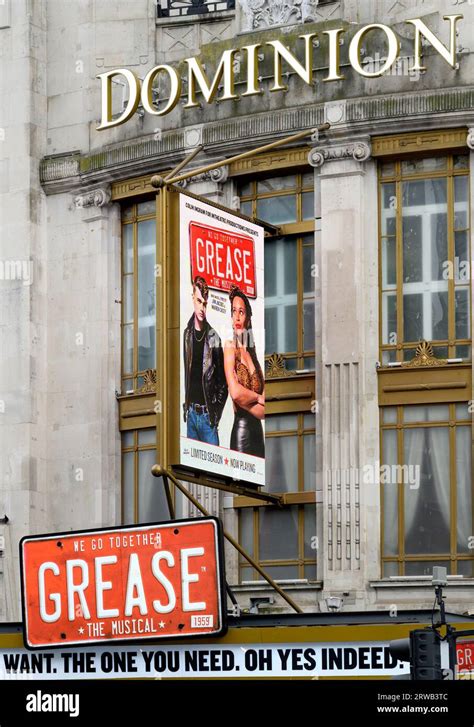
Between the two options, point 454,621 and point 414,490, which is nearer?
point 454,621

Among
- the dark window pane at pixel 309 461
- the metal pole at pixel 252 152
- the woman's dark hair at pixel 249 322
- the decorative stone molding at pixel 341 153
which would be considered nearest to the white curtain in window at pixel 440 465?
the dark window pane at pixel 309 461

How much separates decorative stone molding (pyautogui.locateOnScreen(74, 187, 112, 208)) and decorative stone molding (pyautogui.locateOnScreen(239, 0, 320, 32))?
4404 mm

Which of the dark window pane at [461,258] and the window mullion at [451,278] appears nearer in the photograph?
the window mullion at [451,278]

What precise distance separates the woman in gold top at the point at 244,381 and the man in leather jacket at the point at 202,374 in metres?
0.27

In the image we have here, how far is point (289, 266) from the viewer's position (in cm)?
3725

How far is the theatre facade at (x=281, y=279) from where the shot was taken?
35250mm

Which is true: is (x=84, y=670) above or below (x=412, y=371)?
below

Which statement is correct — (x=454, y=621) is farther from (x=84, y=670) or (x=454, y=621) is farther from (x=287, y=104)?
(x=287, y=104)

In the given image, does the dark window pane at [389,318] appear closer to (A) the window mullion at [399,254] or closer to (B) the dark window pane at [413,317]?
(A) the window mullion at [399,254]

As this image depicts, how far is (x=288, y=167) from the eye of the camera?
3697 cm
